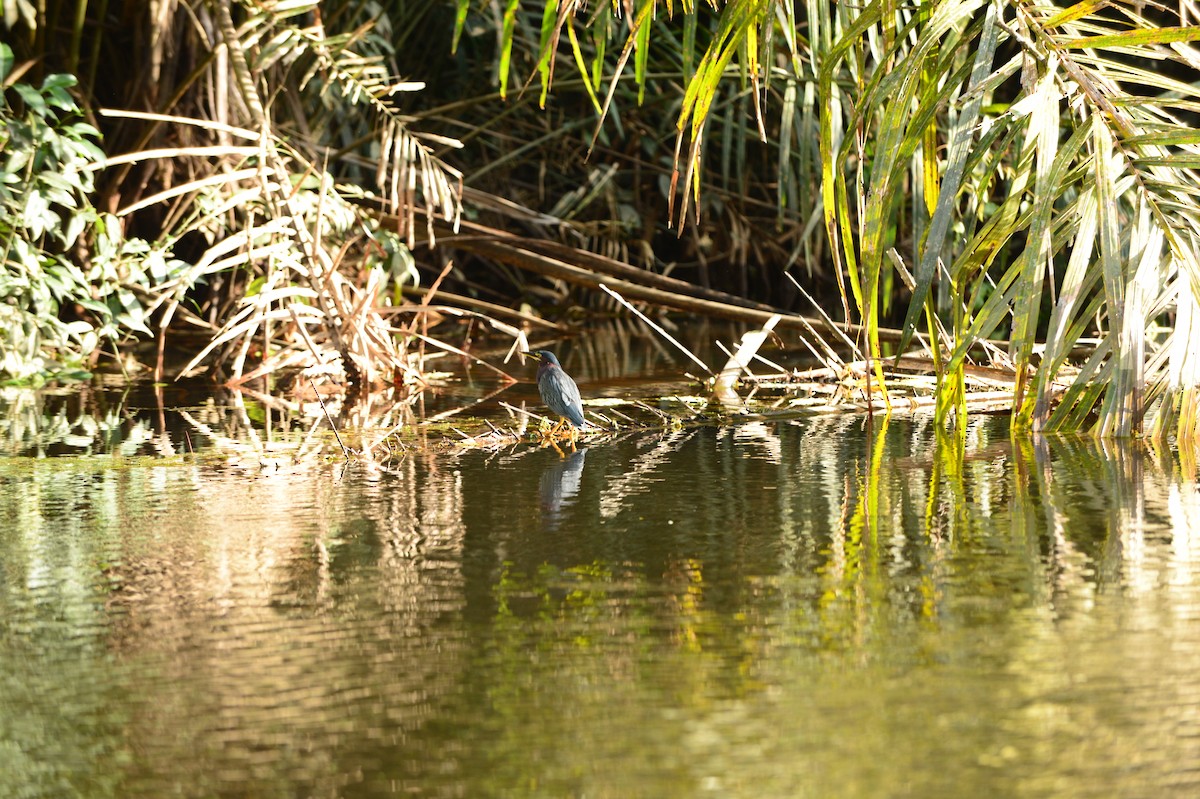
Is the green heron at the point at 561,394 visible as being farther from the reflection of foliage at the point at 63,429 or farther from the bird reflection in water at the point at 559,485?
the reflection of foliage at the point at 63,429

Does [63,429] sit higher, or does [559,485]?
[63,429]

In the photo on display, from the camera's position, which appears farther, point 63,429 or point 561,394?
point 63,429

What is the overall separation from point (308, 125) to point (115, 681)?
6.45 meters

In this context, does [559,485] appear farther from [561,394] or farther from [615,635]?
[615,635]

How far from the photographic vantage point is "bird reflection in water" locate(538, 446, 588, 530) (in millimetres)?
3442

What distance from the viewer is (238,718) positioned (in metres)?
2.08

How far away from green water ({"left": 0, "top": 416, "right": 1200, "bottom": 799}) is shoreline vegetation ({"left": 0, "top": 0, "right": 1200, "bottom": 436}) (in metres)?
0.57

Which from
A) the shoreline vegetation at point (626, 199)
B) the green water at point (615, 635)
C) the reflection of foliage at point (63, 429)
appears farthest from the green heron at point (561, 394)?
the reflection of foliage at point (63, 429)

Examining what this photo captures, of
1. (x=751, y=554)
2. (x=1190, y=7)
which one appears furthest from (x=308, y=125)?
(x=751, y=554)

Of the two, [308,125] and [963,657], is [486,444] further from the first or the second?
[308,125]

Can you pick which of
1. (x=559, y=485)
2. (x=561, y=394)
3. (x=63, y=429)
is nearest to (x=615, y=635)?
(x=559, y=485)

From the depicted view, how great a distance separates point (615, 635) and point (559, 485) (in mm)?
1408

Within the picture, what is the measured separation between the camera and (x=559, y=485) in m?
3.81

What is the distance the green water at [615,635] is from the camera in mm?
1892
